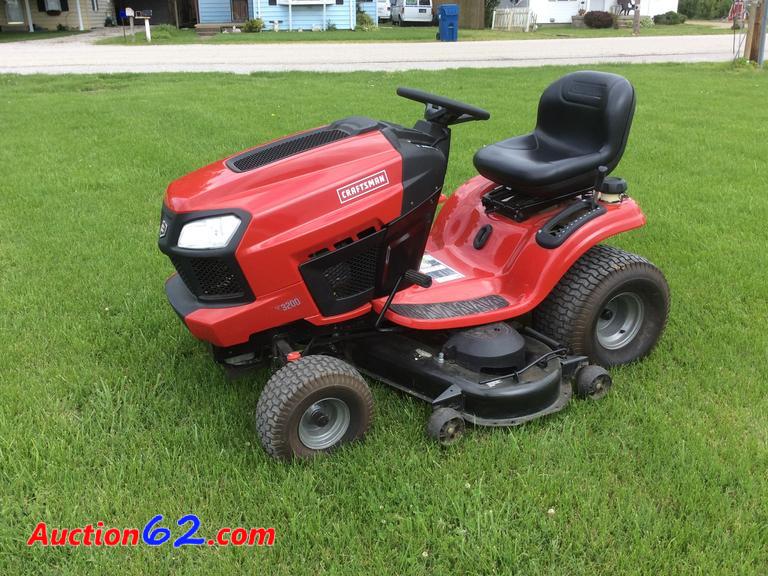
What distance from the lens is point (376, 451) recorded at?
8.44 feet

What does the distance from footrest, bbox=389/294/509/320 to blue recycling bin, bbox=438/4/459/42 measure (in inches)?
803

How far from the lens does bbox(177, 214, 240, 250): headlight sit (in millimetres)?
2391

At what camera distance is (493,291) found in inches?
117


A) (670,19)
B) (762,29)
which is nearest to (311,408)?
(762,29)

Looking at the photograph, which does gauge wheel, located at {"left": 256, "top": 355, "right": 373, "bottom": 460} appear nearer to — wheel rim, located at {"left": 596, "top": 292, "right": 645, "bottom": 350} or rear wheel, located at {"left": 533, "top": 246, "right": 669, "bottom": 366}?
rear wheel, located at {"left": 533, "top": 246, "right": 669, "bottom": 366}

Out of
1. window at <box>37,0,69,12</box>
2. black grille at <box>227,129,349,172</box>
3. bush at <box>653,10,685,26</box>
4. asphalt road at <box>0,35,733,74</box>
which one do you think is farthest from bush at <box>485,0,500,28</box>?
black grille at <box>227,129,349,172</box>

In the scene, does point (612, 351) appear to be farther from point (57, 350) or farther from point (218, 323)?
point (57, 350)

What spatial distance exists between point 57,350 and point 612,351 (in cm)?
262

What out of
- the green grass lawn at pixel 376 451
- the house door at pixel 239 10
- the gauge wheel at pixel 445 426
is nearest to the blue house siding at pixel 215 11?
the house door at pixel 239 10

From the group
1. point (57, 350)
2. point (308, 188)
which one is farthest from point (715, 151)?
point (57, 350)

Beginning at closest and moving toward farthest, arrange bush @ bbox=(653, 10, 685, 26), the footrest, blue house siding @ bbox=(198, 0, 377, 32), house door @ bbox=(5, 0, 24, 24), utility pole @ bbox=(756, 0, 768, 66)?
the footrest < utility pole @ bbox=(756, 0, 768, 66) < blue house siding @ bbox=(198, 0, 377, 32) < house door @ bbox=(5, 0, 24, 24) < bush @ bbox=(653, 10, 685, 26)

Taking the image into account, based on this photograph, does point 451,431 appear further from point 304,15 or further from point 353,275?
point 304,15

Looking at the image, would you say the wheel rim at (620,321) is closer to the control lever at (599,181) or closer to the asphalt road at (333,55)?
the control lever at (599,181)

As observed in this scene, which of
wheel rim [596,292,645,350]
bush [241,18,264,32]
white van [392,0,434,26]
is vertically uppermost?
white van [392,0,434,26]
